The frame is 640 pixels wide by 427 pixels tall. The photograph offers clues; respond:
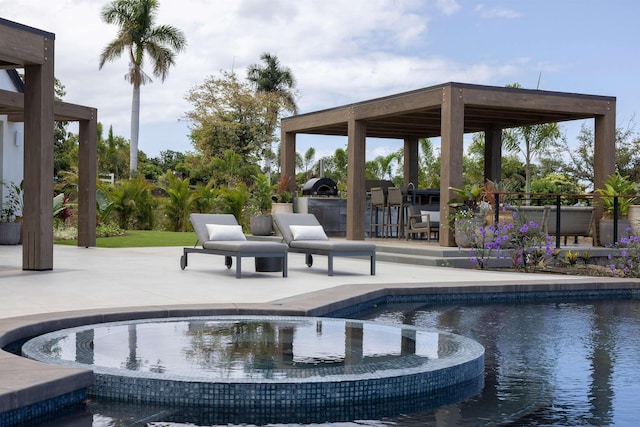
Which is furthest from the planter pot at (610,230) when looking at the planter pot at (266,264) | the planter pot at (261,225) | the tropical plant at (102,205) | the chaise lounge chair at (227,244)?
the tropical plant at (102,205)

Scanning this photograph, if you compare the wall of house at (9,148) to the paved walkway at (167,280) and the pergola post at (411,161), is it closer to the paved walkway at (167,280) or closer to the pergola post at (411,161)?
the paved walkway at (167,280)

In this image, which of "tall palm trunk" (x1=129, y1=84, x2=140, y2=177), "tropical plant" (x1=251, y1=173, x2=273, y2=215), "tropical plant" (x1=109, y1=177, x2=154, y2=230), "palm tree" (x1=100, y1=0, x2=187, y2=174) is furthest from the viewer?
"tall palm trunk" (x1=129, y1=84, x2=140, y2=177)

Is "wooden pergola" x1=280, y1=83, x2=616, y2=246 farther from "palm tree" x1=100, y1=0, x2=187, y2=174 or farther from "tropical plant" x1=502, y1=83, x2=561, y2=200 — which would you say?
"palm tree" x1=100, y1=0, x2=187, y2=174

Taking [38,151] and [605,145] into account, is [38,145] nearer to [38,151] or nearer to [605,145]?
[38,151]

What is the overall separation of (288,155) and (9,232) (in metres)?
7.31

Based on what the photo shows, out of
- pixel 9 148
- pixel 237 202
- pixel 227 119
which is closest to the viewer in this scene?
pixel 9 148

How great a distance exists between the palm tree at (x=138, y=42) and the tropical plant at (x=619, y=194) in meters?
26.0

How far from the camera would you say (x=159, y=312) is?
724 cm

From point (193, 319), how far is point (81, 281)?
384cm

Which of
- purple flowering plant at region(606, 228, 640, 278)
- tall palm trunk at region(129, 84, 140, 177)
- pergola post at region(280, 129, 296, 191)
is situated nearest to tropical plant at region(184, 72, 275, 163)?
tall palm trunk at region(129, 84, 140, 177)

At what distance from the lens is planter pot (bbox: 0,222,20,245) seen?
Answer: 62.4ft

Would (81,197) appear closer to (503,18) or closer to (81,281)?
(81,281)

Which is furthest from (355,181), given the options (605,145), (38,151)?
(38,151)

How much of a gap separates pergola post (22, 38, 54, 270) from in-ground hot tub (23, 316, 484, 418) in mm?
5505
